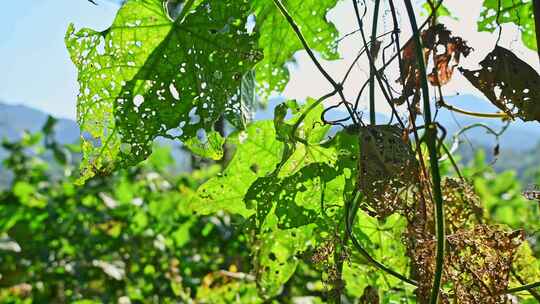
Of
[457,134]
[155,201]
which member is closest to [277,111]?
[457,134]

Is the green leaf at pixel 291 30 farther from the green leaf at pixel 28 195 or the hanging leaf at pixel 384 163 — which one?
the green leaf at pixel 28 195

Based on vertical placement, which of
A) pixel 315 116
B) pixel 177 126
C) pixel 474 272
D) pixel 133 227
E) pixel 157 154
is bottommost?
pixel 474 272

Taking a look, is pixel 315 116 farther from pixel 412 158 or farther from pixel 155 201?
pixel 155 201

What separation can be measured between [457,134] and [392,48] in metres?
0.39

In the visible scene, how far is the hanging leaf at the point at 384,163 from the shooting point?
69cm

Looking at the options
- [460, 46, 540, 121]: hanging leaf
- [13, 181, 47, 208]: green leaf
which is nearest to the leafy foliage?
[460, 46, 540, 121]: hanging leaf

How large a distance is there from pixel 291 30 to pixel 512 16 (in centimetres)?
31

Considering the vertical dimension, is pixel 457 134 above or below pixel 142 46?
above

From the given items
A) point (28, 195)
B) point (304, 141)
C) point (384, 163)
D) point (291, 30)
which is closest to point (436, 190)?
point (384, 163)

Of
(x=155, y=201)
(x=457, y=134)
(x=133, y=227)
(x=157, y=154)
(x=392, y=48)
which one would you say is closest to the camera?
(x=392, y=48)

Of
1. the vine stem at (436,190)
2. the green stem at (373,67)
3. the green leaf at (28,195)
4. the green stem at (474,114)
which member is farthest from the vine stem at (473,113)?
the green leaf at (28,195)

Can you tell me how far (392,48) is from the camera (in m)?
0.81

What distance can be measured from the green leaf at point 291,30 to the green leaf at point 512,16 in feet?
0.71

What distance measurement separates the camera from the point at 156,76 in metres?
0.87
